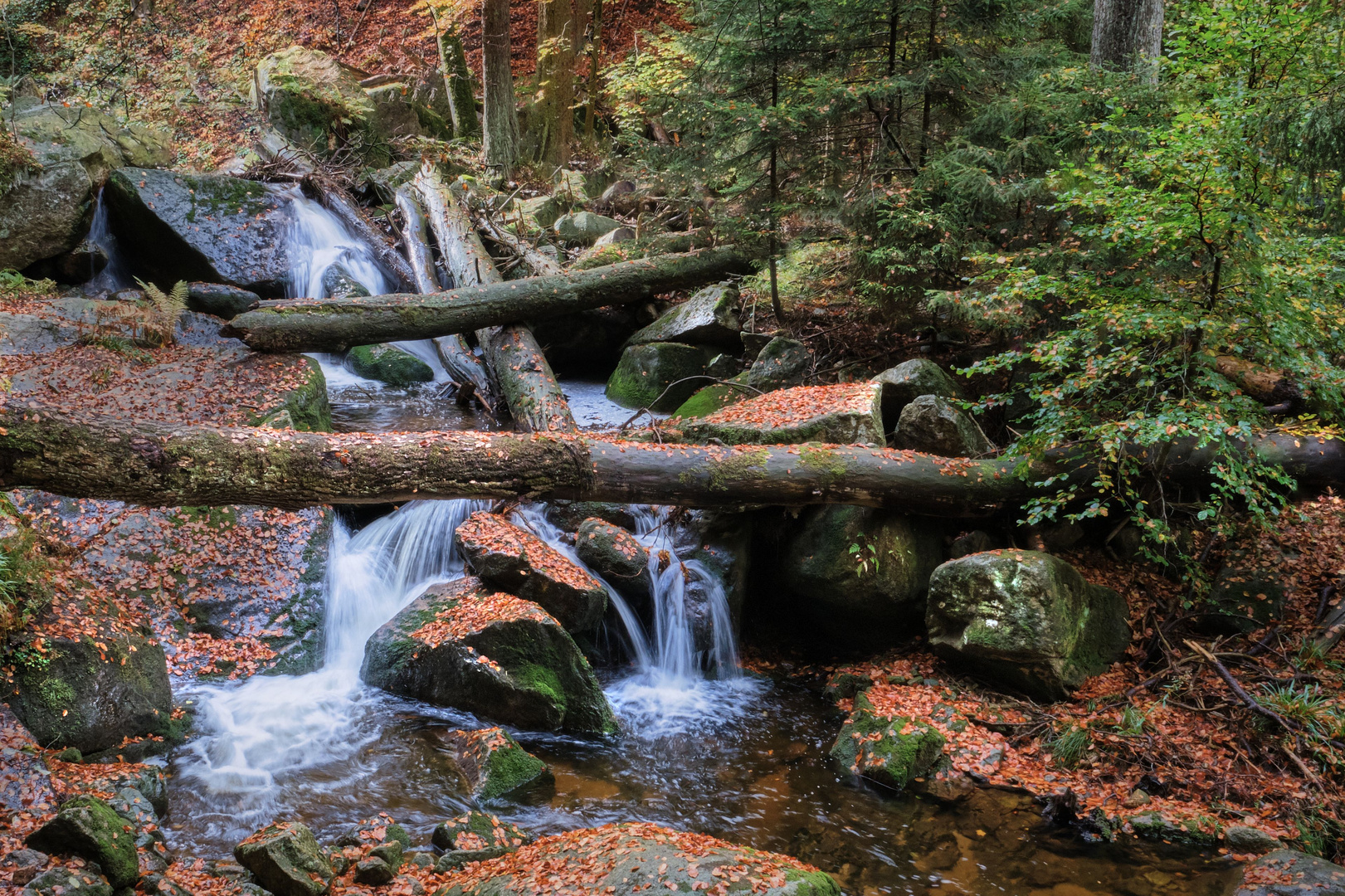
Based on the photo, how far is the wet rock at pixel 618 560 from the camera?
Answer: 25.0 ft

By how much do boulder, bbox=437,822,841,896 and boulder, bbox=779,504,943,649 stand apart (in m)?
3.29

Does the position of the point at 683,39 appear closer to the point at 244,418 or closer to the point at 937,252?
the point at 937,252

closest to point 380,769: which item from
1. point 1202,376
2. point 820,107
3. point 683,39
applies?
point 1202,376

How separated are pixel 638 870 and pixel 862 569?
396cm

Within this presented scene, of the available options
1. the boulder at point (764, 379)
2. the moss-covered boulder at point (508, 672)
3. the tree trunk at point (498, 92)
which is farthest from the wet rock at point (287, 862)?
the tree trunk at point (498, 92)

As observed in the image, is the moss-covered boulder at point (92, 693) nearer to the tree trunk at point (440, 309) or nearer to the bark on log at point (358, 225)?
the tree trunk at point (440, 309)

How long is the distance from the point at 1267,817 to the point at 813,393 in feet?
16.9

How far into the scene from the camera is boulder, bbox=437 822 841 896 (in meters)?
3.84

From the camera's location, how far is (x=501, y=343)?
10.6 m

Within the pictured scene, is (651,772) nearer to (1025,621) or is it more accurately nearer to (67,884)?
(1025,621)

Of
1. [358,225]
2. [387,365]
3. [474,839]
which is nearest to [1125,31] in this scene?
[387,365]

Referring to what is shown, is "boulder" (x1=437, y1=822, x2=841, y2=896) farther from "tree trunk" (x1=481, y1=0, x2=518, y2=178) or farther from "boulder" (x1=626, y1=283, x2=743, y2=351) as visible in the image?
"tree trunk" (x1=481, y1=0, x2=518, y2=178)

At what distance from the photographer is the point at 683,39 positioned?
32.1 feet

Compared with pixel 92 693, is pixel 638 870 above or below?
below
